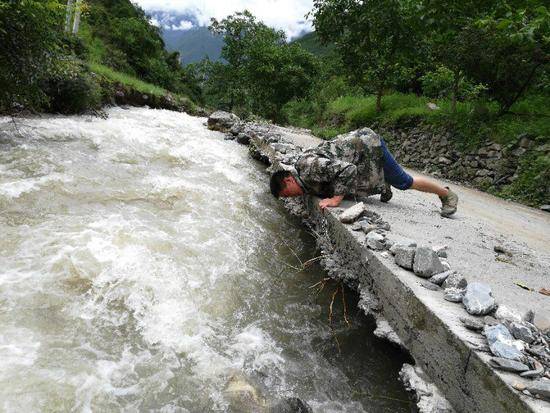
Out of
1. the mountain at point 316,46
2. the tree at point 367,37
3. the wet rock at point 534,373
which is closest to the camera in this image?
the wet rock at point 534,373

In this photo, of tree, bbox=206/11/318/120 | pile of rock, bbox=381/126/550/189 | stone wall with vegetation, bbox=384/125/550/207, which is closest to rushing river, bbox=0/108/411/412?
stone wall with vegetation, bbox=384/125/550/207

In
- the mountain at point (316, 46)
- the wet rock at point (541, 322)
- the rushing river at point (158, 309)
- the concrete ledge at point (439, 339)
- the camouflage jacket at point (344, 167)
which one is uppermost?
the mountain at point (316, 46)

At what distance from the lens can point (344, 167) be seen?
4.68m

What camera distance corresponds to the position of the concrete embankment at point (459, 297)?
2.00 m

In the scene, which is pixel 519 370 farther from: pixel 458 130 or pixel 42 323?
pixel 458 130

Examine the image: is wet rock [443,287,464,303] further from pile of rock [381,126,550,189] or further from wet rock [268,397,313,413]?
pile of rock [381,126,550,189]

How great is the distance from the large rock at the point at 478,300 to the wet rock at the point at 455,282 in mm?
85

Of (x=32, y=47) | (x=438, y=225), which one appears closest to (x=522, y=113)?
(x=438, y=225)

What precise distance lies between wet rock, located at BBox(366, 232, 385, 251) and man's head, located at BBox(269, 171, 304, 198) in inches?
58.2

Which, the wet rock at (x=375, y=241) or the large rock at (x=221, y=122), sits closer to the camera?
the wet rock at (x=375, y=241)

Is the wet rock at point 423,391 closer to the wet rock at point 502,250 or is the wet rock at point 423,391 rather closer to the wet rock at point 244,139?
the wet rock at point 502,250

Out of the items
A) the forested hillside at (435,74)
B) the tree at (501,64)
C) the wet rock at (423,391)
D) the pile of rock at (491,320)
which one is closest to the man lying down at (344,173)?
the pile of rock at (491,320)

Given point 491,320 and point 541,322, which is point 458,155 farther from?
point 491,320

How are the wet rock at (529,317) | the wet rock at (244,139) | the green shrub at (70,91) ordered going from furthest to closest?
the wet rock at (244,139)
the green shrub at (70,91)
the wet rock at (529,317)
